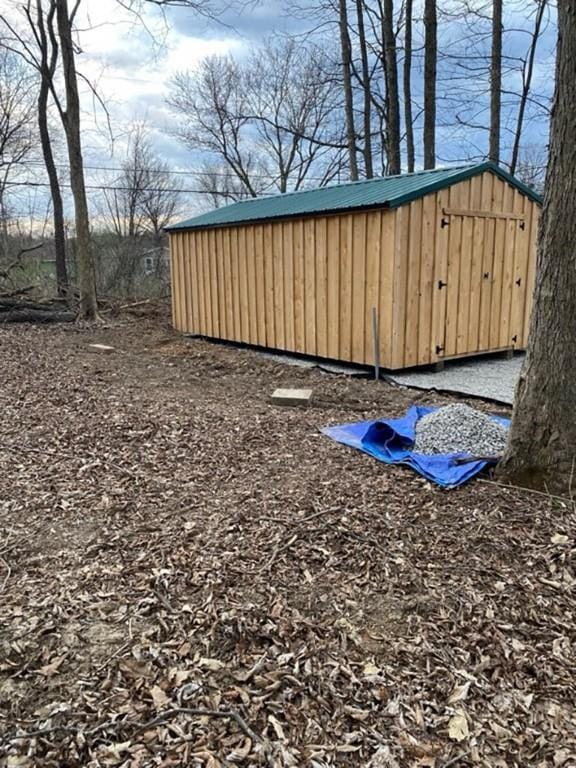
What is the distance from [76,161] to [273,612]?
10339 mm

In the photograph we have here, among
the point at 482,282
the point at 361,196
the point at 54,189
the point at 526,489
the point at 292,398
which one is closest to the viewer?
the point at 526,489

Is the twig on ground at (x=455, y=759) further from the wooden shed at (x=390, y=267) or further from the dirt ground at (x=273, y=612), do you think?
the wooden shed at (x=390, y=267)

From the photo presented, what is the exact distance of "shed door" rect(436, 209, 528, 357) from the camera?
6.61 meters

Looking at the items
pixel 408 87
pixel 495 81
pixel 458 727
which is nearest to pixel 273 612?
pixel 458 727

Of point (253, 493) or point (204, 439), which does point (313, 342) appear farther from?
point (253, 493)

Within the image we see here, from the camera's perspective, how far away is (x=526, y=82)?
13.2 meters

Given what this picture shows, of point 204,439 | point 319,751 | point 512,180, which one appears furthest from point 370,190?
point 319,751

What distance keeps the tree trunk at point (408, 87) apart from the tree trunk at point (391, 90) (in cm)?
25

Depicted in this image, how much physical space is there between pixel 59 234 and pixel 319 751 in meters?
13.4

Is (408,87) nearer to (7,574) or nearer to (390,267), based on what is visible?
(390,267)

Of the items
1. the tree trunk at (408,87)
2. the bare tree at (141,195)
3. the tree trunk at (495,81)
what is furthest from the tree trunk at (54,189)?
the tree trunk at (495,81)

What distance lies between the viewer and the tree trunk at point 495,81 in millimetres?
12469

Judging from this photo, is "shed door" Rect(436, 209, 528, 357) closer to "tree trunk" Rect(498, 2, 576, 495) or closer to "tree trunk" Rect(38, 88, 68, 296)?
"tree trunk" Rect(498, 2, 576, 495)

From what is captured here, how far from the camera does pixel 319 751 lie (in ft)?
4.64
